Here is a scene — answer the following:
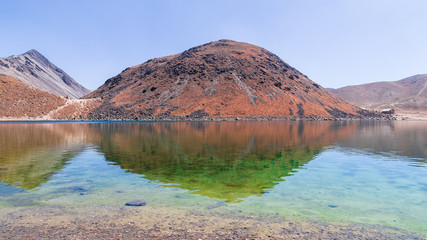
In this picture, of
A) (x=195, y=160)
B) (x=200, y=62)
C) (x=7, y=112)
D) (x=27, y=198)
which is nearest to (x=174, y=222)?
(x=27, y=198)

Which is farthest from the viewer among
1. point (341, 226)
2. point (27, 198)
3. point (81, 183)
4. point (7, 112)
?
point (7, 112)

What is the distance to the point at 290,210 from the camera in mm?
10812

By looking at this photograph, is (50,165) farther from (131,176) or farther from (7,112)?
(7,112)

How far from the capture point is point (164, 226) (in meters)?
9.02

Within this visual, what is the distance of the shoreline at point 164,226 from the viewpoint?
830 centimetres

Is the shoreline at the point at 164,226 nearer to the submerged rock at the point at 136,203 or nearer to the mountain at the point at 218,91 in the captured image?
the submerged rock at the point at 136,203

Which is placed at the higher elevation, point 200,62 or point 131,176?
point 200,62

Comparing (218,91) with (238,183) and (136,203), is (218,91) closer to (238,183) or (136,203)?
(238,183)

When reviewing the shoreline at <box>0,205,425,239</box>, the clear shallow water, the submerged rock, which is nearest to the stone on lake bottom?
the submerged rock

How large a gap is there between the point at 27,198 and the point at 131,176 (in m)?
5.73

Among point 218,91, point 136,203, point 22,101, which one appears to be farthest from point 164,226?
point 22,101

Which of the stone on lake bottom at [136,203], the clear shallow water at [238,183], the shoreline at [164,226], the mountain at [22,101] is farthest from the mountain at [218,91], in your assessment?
the shoreline at [164,226]

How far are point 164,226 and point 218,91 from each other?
431 ft

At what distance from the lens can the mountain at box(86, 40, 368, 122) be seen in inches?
5148
